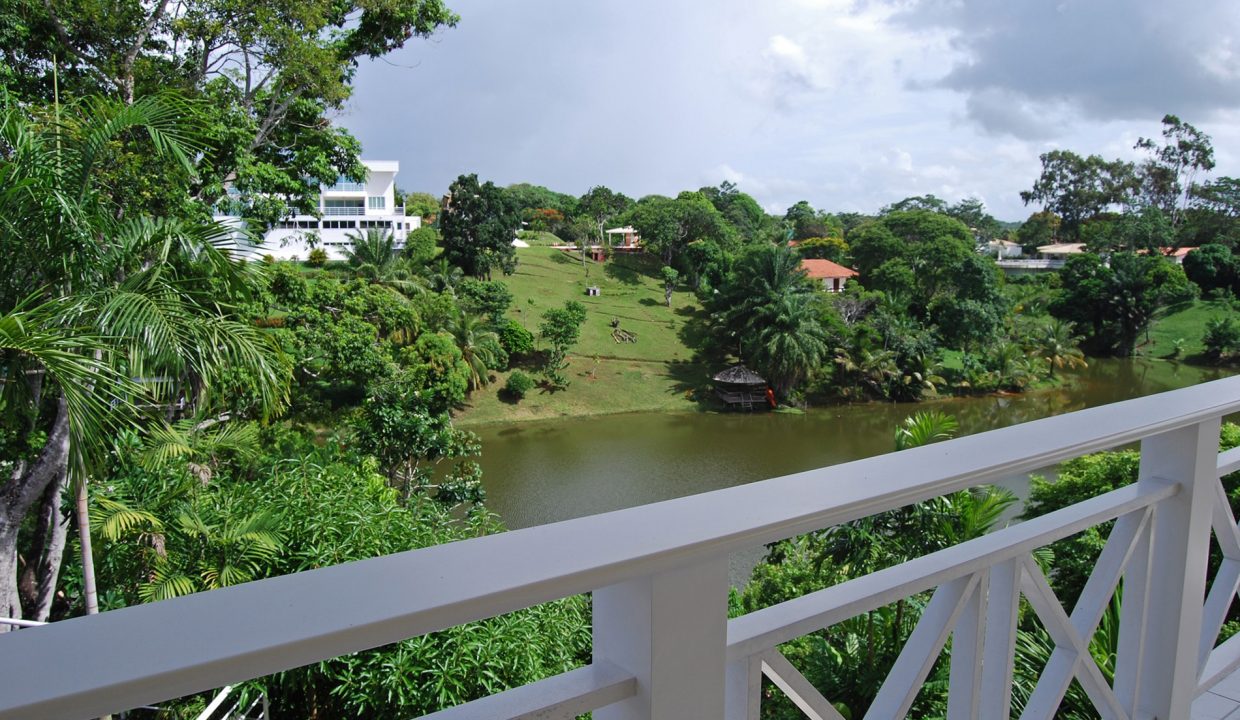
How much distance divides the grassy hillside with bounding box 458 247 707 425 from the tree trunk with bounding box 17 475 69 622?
462 inches

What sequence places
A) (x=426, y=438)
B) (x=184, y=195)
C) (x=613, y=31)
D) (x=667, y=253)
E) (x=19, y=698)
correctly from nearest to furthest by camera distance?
1. (x=19, y=698)
2. (x=184, y=195)
3. (x=426, y=438)
4. (x=613, y=31)
5. (x=667, y=253)

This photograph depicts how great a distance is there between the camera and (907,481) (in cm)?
56

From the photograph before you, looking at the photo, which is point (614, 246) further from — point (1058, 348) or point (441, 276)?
point (1058, 348)

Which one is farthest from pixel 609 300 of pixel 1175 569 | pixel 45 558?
pixel 1175 569

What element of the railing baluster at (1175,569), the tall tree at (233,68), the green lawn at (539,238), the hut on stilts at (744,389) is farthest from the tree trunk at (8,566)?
the green lawn at (539,238)

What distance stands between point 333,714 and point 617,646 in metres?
3.48

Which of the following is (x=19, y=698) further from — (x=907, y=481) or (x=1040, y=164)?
(x=1040, y=164)

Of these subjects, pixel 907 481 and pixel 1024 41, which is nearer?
pixel 907 481

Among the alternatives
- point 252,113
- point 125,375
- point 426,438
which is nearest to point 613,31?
point 252,113

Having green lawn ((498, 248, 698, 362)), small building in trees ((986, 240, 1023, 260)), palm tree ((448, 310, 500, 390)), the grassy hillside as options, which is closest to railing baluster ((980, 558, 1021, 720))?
palm tree ((448, 310, 500, 390))

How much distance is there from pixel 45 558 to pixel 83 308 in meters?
1.68

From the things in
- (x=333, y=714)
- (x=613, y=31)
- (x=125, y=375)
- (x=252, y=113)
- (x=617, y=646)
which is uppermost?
(x=613, y=31)

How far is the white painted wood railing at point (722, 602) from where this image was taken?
333mm

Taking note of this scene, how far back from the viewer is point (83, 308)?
3408 millimetres
